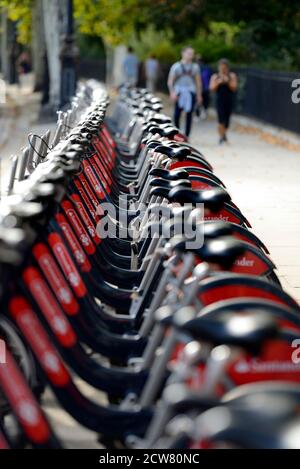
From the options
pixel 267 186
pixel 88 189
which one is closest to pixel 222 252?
pixel 88 189

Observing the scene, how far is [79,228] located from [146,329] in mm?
1177

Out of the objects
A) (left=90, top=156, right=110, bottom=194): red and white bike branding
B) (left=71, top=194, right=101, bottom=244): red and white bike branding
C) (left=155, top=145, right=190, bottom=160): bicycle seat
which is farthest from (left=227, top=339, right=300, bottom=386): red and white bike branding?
(left=90, top=156, right=110, bottom=194): red and white bike branding

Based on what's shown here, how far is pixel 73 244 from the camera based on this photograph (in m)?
6.14

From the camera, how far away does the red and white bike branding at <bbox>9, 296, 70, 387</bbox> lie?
14.8 feet

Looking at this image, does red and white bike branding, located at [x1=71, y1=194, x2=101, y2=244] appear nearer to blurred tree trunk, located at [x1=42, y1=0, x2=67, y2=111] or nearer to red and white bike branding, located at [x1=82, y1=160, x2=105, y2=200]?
red and white bike branding, located at [x1=82, y1=160, x2=105, y2=200]

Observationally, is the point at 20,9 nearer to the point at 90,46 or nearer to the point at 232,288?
the point at 90,46

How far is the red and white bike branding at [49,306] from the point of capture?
15.5ft

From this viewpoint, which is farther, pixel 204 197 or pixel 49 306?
pixel 204 197

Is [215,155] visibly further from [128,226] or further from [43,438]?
[43,438]

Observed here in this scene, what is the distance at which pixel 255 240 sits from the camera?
24.9 ft

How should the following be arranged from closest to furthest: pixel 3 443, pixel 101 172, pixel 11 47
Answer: pixel 3 443 → pixel 101 172 → pixel 11 47

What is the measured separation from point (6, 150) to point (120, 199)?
14983 mm

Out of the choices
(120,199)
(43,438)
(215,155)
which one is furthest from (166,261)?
(215,155)

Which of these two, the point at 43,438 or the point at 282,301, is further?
the point at 282,301
